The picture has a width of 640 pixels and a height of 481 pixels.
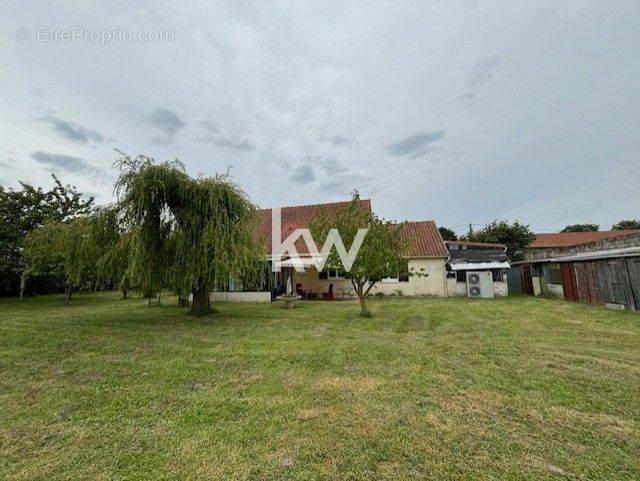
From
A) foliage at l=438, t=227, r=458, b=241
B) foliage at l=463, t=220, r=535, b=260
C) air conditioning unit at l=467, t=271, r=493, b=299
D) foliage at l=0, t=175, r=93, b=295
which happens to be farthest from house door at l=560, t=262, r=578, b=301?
foliage at l=438, t=227, r=458, b=241

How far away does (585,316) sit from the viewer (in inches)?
455

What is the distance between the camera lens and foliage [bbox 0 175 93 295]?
63.2ft

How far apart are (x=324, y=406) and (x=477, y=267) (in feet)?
65.5

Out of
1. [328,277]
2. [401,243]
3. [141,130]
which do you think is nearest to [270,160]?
[141,130]

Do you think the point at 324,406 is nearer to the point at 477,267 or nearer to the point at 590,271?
the point at 590,271

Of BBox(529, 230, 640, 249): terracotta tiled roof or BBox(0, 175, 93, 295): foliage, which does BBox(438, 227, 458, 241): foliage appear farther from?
BBox(0, 175, 93, 295): foliage

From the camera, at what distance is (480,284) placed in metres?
20.1

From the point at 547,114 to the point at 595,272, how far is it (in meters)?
8.30

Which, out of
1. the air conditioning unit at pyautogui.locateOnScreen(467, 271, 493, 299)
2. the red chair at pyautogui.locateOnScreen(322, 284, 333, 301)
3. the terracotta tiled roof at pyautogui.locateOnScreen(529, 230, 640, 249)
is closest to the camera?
the air conditioning unit at pyautogui.locateOnScreen(467, 271, 493, 299)

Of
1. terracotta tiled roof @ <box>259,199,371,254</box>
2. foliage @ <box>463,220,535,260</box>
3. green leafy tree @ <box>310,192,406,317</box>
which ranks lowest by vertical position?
green leafy tree @ <box>310,192,406,317</box>

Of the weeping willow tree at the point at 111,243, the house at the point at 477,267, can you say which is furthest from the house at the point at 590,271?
the weeping willow tree at the point at 111,243

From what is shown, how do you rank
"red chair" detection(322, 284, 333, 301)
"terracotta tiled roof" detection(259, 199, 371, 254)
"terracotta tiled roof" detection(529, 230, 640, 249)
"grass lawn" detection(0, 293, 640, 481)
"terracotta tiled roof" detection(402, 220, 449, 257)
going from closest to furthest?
"grass lawn" detection(0, 293, 640, 481) → "red chair" detection(322, 284, 333, 301) → "terracotta tiled roof" detection(402, 220, 449, 257) → "terracotta tiled roof" detection(259, 199, 371, 254) → "terracotta tiled roof" detection(529, 230, 640, 249)

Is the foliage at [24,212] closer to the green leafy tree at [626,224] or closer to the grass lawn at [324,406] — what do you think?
the grass lawn at [324,406]

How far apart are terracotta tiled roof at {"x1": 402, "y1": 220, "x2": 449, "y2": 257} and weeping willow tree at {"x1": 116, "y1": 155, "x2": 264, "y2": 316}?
1188 cm
